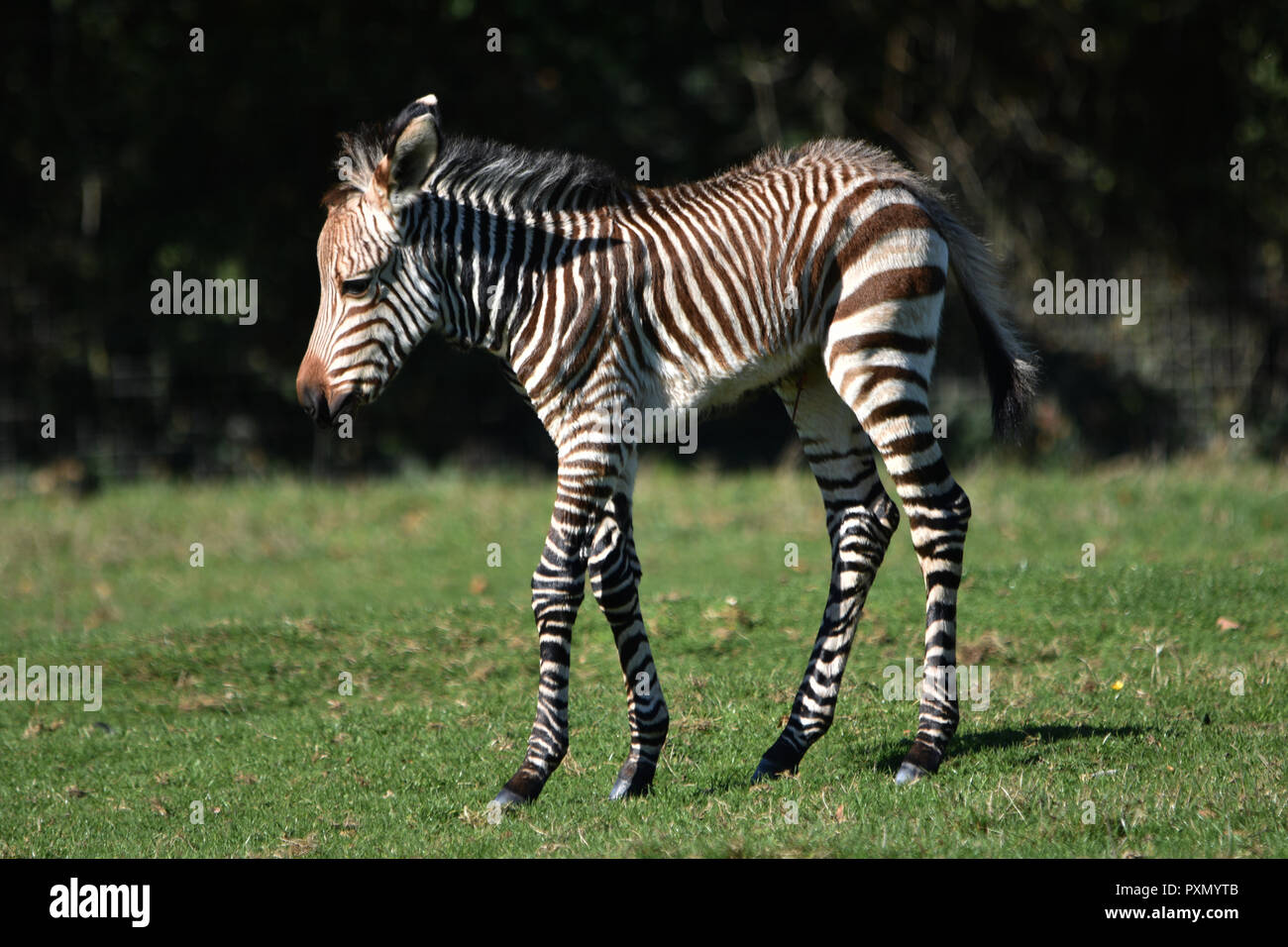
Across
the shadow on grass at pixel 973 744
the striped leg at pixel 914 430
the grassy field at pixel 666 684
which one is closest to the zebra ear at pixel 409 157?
the striped leg at pixel 914 430

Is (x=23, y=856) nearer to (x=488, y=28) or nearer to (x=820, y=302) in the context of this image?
(x=820, y=302)

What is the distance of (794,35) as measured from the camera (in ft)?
56.5

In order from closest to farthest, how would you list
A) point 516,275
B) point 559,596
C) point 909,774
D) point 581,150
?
point 559,596
point 909,774
point 516,275
point 581,150

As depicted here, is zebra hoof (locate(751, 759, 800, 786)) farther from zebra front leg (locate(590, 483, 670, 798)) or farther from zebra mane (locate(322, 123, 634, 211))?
zebra mane (locate(322, 123, 634, 211))

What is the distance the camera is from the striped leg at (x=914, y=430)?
6.06 m

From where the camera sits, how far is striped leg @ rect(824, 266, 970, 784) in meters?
6.06

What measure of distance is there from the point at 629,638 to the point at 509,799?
0.90 metres

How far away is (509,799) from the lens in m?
6.09

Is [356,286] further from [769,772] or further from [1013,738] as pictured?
[1013,738]

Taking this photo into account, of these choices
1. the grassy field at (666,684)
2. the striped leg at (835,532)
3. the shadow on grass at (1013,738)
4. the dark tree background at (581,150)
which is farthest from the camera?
the dark tree background at (581,150)

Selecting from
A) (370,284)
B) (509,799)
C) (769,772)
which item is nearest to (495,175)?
(370,284)

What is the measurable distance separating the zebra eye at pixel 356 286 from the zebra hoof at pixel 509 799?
2.34 metres

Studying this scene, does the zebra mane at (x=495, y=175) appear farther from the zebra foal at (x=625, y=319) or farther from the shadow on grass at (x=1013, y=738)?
the shadow on grass at (x=1013, y=738)

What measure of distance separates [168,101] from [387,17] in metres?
2.73
